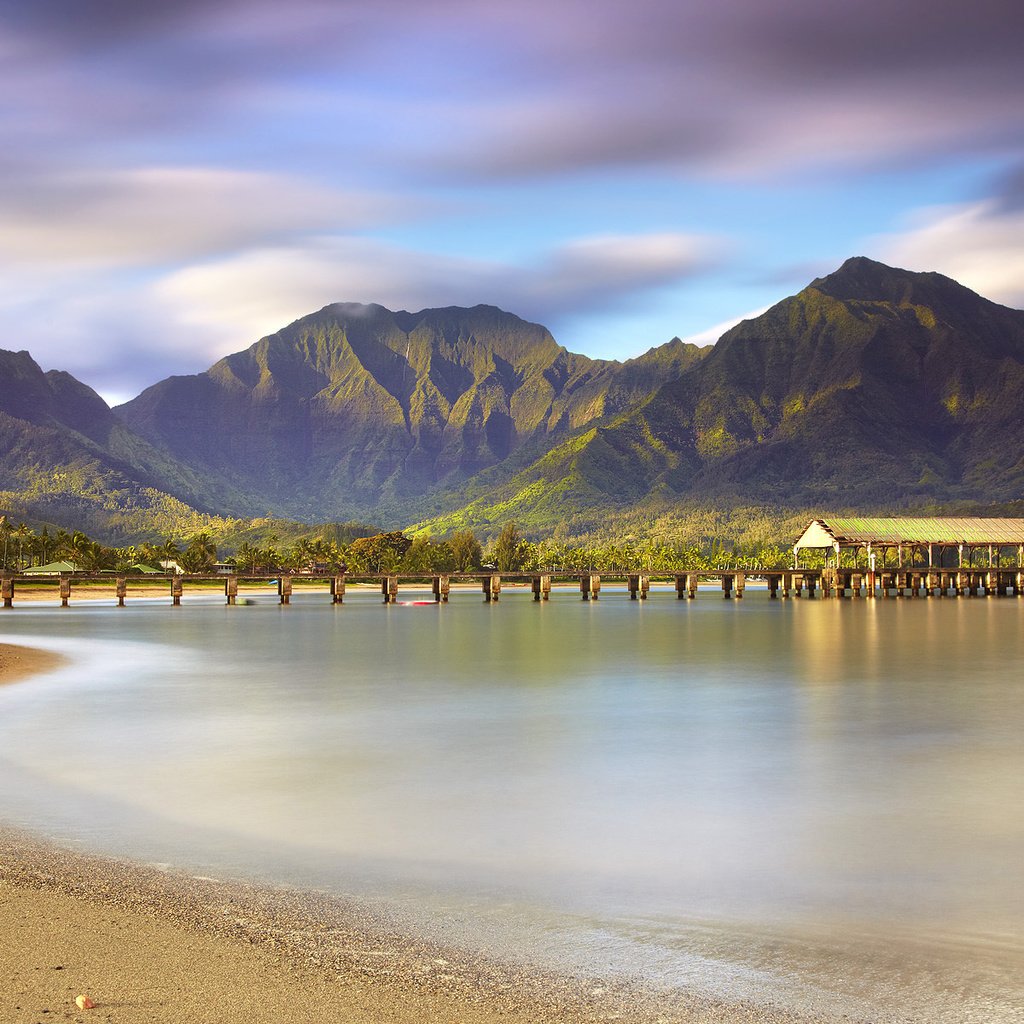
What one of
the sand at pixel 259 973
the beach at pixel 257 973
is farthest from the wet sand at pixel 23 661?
the beach at pixel 257 973

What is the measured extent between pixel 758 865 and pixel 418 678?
140 feet

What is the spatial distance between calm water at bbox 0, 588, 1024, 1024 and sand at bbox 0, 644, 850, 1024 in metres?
0.88

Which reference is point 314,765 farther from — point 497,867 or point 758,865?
point 758,865

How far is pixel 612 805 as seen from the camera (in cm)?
2412

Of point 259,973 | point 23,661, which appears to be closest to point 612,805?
point 259,973

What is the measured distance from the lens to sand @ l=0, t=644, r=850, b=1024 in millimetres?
10812

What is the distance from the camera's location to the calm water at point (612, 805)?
13.9 m

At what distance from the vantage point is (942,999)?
1177 centimetres

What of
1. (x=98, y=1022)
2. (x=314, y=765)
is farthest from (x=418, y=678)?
(x=98, y=1022)

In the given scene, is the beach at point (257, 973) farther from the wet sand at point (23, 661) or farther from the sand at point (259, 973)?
the wet sand at point (23, 661)

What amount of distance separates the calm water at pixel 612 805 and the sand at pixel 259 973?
0.88 m

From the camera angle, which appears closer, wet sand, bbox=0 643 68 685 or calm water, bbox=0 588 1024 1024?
calm water, bbox=0 588 1024 1024

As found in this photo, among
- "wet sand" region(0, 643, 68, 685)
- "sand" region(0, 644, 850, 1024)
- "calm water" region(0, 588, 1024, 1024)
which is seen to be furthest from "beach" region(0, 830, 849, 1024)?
"wet sand" region(0, 643, 68, 685)

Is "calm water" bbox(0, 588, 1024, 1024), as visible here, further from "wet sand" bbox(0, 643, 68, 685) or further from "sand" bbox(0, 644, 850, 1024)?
"wet sand" bbox(0, 643, 68, 685)
